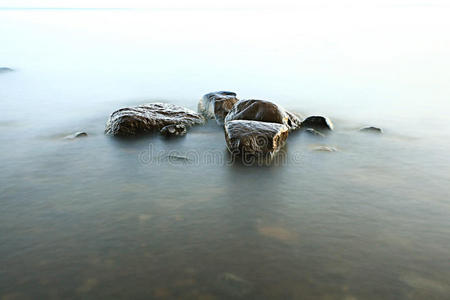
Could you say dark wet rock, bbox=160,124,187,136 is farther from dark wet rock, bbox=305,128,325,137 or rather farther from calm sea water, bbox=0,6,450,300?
dark wet rock, bbox=305,128,325,137

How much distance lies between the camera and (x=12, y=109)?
8555 millimetres

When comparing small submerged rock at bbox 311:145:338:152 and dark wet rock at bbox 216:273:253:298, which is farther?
small submerged rock at bbox 311:145:338:152

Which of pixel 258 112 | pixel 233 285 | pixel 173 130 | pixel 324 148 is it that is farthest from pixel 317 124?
pixel 233 285

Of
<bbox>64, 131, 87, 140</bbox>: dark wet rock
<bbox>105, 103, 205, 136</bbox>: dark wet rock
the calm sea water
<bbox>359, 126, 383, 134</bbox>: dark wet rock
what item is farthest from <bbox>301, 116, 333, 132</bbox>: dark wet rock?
<bbox>64, 131, 87, 140</bbox>: dark wet rock

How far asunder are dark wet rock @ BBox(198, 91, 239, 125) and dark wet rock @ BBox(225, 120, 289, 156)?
1440mm

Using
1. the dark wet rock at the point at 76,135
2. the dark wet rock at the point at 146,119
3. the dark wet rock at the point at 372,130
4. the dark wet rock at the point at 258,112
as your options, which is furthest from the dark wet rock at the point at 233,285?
the dark wet rock at the point at 372,130

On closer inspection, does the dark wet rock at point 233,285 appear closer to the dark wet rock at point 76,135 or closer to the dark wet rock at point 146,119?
the dark wet rock at point 146,119

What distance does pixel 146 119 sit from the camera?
6652 millimetres

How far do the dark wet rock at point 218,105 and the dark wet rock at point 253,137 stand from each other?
4.73 feet

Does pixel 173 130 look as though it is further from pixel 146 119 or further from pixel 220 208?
pixel 220 208

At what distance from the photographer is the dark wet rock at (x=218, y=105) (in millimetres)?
7266

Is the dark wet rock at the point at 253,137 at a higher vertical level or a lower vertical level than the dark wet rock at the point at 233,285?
higher

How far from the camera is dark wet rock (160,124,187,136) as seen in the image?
652 centimetres

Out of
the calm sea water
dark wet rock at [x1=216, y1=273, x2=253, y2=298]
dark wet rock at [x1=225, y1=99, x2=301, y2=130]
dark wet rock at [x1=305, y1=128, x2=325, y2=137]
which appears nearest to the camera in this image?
dark wet rock at [x1=216, y1=273, x2=253, y2=298]
